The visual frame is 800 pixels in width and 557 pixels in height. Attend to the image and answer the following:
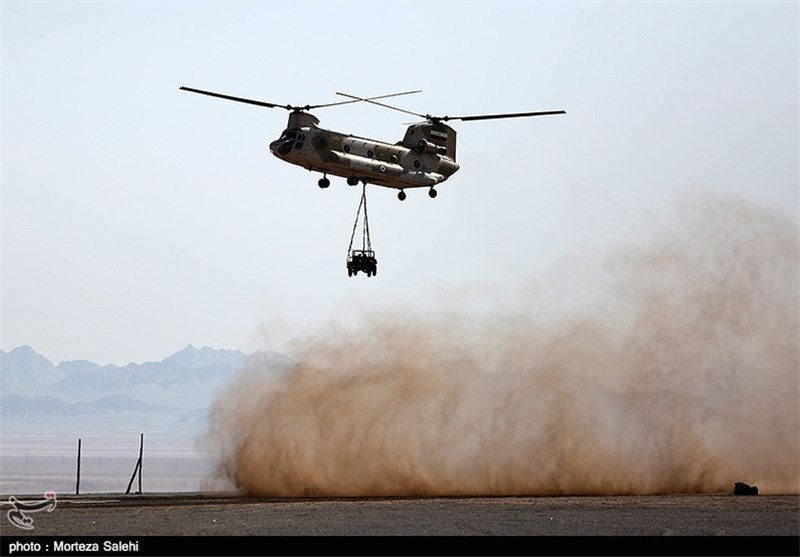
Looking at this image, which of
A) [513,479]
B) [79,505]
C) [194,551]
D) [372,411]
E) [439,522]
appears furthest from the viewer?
[372,411]

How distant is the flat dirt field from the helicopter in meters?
15.7

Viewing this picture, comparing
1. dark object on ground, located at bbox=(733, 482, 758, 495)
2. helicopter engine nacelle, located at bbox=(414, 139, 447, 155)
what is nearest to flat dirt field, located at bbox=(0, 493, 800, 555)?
dark object on ground, located at bbox=(733, 482, 758, 495)

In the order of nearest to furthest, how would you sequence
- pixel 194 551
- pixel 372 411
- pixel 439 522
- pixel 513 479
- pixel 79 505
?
pixel 194 551 < pixel 439 522 < pixel 79 505 < pixel 513 479 < pixel 372 411

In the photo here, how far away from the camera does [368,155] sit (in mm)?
64875

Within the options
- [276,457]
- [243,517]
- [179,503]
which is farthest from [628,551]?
[276,457]

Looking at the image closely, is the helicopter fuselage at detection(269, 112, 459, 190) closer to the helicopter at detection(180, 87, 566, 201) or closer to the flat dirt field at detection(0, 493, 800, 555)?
the helicopter at detection(180, 87, 566, 201)

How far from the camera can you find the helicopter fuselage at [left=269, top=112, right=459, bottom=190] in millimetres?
62812

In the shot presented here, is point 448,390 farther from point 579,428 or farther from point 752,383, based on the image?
point 752,383

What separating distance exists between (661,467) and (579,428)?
4.74m

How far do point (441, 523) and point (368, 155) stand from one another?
77.3ft

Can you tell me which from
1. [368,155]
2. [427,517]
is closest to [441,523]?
[427,517]

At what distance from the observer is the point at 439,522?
46.8 m

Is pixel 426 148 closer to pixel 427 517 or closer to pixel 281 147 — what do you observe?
pixel 281 147

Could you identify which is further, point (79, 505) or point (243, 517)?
point (79, 505)
